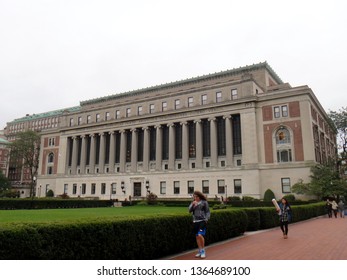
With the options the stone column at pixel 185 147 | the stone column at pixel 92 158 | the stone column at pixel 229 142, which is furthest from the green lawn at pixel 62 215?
the stone column at pixel 92 158

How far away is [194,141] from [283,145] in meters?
17.3

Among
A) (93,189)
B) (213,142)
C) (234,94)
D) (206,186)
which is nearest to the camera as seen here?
(206,186)

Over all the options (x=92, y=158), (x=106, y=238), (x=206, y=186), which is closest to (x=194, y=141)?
(x=206, y=186)

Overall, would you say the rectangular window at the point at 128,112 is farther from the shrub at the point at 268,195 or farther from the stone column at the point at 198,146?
the shrub at the point at 268,195

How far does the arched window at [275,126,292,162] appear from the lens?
162 ft

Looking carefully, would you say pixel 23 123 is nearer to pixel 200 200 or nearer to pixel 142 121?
pixel 142 121

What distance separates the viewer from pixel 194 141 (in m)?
59.9

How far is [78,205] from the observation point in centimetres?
4912

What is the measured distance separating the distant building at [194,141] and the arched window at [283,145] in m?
0.16

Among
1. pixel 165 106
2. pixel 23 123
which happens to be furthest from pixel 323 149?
pixel 23 123

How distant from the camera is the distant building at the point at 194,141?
164 ft

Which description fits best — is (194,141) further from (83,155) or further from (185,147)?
(83,155)

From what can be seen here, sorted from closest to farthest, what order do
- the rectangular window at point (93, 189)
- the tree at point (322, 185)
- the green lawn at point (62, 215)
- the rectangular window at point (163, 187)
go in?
1. the green lawn at point (62, 215)
2. the tree at point (322, 185)
3. the rectangular window at point (163, 187)
4. the rectangular window at point (93, 189)

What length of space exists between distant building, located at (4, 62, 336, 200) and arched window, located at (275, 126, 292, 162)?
0.52 ft
